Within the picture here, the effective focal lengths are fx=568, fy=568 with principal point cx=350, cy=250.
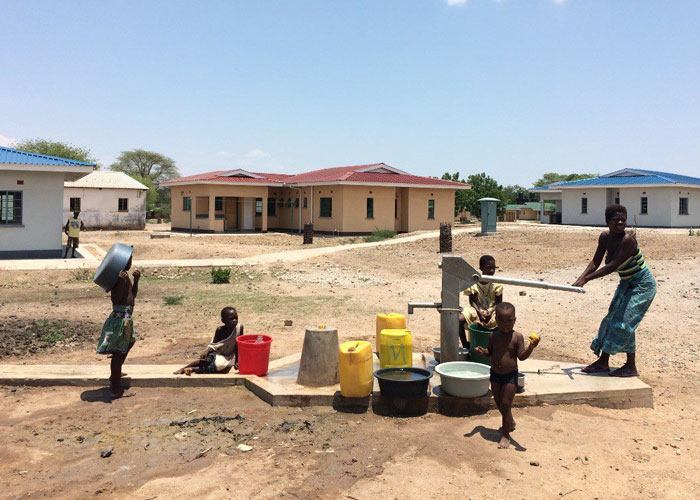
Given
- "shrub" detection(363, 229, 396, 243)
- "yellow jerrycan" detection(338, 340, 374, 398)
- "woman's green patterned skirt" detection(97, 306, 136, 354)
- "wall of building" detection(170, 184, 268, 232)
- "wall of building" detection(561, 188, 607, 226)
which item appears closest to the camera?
"yellow jerrycan" detection(338, 340, 374, 398)

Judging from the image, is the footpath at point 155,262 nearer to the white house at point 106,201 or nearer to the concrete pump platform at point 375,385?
the concrete pump platform at point 375,385

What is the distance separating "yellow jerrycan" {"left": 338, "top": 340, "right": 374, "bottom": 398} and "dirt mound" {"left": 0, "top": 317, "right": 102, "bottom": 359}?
4.68 metres

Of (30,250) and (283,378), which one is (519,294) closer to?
(283,378)

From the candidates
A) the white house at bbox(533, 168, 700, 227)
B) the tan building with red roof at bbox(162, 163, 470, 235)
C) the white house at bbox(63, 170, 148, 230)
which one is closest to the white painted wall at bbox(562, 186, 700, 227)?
the white house at bbox(533, 168, 700, 227)

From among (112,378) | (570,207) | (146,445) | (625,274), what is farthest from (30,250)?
(570,207)

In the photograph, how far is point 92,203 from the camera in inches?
1442

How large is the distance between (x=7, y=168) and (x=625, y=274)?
724 inches

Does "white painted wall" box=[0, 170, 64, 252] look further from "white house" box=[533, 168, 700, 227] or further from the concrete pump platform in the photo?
"white house" box=[533, 168, 700, 227]

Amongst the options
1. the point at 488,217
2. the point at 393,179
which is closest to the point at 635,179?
the point at 488,217

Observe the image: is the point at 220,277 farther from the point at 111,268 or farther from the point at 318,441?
the point at 318,441

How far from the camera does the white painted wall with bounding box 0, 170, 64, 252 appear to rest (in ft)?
61.0

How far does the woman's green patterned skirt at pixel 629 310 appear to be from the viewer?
5965 millimetres

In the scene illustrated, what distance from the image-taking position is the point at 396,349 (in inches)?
231

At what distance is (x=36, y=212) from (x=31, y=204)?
31 cm
